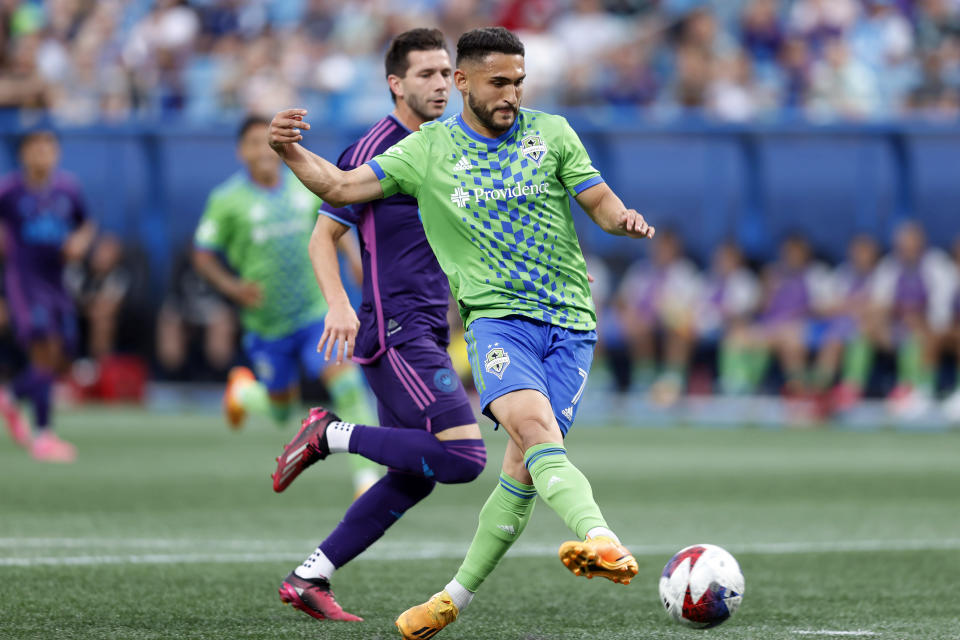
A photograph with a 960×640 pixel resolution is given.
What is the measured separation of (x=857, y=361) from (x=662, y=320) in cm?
268

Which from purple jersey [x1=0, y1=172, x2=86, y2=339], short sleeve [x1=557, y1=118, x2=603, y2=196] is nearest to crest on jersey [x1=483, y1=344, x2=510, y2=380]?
short sleeve [x1=557, y1=118, x2=603, y2=196]

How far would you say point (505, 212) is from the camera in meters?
5.43

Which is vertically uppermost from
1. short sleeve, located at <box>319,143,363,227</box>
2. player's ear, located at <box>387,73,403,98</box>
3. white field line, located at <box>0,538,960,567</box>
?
player's ear, located at <box>387,73,403,98</box>

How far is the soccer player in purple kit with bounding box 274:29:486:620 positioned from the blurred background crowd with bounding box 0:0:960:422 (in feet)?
42.4

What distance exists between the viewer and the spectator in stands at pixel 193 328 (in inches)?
833

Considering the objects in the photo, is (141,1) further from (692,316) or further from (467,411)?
(467,411)

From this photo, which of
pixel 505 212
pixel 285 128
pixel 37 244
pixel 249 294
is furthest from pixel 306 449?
pixel 37 244

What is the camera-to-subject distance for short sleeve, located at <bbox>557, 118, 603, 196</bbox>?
17.9 feet

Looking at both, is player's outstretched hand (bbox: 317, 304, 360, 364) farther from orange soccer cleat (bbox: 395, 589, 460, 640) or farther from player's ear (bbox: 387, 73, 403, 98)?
player's ear (bbox: 387, 73, 403, 98)

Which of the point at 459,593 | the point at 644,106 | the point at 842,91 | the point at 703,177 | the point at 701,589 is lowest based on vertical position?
the point at 459,593

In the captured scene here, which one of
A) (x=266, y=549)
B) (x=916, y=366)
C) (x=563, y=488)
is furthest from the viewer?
(x=916, y=366)

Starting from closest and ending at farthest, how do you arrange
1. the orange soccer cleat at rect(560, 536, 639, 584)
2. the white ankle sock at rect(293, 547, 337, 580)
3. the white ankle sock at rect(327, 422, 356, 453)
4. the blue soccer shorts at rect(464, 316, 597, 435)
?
1. the orange soccer cleat at rect(560, 536, 639, 584)
2. the blue soccer shorts at rect(464, 316, 597, 435)
3. the white ankle sock at rect(293, 547, 337, 580)
4. the white ankle sock at rect(327, 422, 356, 453)

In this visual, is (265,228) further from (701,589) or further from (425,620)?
(701,589)

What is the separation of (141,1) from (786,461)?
1377 cm
